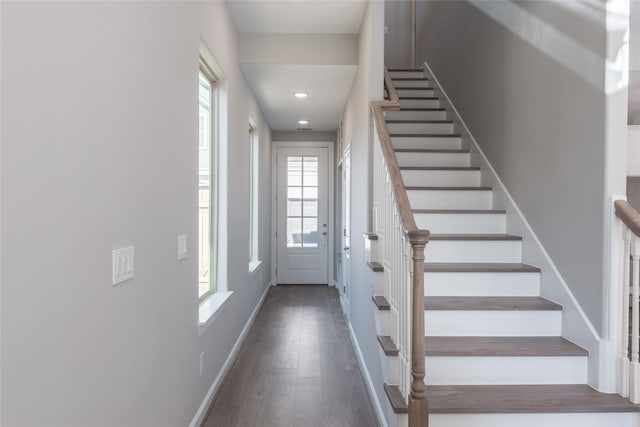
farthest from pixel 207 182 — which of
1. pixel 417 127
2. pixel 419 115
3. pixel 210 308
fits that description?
pixel 419 115

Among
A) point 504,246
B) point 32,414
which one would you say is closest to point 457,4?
point 504,246

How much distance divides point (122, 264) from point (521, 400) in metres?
1.77

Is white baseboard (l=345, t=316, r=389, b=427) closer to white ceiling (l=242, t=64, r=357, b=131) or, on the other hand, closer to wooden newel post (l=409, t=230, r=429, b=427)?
wooden newel post (l=409, t=230, r=429, b=427)

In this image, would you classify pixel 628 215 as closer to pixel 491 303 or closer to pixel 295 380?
pixel 491 303

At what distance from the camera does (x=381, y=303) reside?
221 centimetres

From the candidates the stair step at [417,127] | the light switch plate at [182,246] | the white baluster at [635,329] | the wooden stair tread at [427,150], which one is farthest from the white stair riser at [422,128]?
the light switch plate at [182,246]

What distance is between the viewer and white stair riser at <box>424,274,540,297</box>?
8.04 feet

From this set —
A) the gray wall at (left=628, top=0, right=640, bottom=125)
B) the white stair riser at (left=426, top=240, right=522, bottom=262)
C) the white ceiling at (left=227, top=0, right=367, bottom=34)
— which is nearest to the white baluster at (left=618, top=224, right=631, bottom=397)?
the white stair riser at (left=426, top=240, right=522, bottom=262)

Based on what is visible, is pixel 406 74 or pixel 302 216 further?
pixel 302 216

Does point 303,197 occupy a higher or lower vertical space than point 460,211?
higher

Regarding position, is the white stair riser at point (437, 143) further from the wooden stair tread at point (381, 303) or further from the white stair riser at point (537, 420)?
the white stair riser at point (537, 420)

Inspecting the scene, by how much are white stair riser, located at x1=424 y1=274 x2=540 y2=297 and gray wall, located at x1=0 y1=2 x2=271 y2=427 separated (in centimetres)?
144

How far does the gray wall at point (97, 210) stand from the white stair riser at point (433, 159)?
1.93 m

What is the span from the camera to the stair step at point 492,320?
2.21 metres
